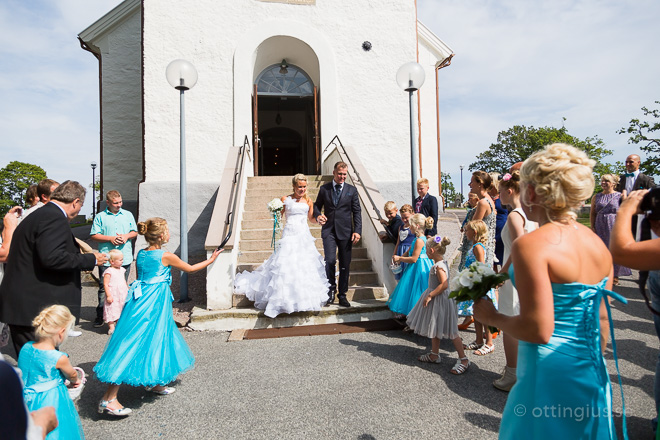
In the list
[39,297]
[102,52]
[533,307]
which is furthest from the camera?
[102,52]

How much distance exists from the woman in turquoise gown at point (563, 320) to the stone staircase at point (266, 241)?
15.7ft

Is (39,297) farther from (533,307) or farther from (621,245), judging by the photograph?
(621,245)

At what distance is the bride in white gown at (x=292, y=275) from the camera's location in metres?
5.58

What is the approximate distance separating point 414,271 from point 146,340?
3.25 meters

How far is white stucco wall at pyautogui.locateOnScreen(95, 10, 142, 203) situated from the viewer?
12.8 meters

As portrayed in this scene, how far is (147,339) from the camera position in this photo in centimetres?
348

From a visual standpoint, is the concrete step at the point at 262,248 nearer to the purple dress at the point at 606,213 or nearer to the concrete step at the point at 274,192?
the concrete step at the point at 274,192

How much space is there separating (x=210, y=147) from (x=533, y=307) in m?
10.4

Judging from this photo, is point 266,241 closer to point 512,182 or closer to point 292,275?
point 292,275

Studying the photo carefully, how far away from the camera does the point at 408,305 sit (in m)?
5.22

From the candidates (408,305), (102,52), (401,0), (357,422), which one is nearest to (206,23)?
(102,52)

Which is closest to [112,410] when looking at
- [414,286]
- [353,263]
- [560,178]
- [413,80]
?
[414,286]

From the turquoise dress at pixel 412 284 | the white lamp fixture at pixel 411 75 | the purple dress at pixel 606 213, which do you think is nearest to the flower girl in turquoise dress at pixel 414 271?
the turquoise dress at pixel 412 284

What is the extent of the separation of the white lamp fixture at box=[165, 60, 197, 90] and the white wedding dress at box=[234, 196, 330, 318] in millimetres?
2836
